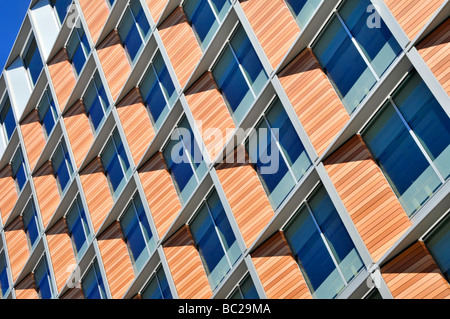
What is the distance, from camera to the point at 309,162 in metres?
18.9

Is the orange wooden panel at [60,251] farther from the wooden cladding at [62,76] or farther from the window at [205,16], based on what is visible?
the window at [205,16]

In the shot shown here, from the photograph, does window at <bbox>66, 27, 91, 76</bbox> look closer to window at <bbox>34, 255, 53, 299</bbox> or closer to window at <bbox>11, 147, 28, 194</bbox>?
window at <bbox>11, 147, 28, 194</bbox>

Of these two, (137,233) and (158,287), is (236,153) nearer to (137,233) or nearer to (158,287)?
(158,287)

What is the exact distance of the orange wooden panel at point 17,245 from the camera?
34656 millimetres

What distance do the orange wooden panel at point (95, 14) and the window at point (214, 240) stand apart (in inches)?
481

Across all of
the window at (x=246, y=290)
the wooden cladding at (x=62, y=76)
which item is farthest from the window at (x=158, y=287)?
the wooden cladding at (x=62, y=76)

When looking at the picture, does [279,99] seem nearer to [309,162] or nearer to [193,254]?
[309,162]

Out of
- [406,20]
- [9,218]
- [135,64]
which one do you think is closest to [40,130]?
[9,218]

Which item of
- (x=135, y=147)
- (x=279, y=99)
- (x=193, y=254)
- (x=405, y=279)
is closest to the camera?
(x=405, y=279)

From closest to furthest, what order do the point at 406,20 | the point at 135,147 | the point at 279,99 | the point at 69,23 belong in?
1. the point at 406,20
2. the point at 279,99
3. the point at 135,147
4. the point at 69,23

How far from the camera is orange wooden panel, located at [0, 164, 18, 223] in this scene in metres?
37.3

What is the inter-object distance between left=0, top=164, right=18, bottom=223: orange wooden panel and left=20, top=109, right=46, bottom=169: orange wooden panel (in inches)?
118

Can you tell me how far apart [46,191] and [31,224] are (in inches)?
107

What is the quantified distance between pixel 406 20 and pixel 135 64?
14.0m
